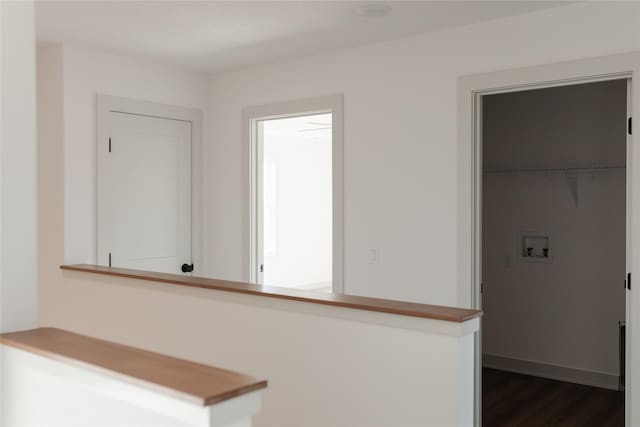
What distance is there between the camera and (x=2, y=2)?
1968 mm

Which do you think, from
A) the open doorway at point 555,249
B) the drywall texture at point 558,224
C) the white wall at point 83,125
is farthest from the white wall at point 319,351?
the drywall texture at point 558,224

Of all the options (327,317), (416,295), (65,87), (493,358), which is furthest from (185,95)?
(493,358)

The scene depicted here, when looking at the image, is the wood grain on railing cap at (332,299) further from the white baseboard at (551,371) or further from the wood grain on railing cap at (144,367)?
the white baseboard at (551,371)

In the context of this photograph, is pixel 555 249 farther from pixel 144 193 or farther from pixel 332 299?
pixel 144 193

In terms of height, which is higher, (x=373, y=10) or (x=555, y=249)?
(x=373, y=10)

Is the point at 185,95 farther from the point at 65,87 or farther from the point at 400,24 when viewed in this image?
the point at 400,24

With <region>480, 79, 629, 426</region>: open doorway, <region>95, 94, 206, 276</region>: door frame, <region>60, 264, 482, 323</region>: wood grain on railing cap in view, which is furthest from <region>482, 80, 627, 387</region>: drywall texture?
<region>60, 264, 482, 323</region>: wood grain on railing cap

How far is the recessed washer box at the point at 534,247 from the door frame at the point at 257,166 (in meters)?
1.70

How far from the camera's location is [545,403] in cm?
425

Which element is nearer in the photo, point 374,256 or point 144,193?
point 374,256

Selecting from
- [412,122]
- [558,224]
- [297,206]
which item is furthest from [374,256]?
[297,206]

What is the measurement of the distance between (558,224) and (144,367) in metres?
4.01

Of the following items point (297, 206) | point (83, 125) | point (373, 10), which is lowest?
point (297, 206)

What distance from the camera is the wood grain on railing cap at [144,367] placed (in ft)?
4.47
